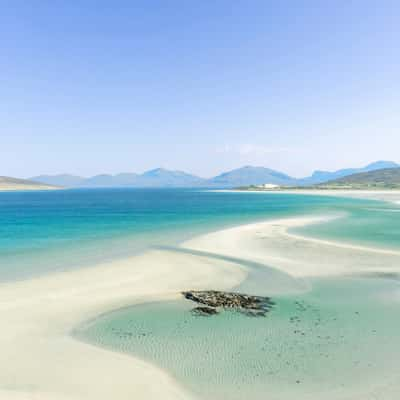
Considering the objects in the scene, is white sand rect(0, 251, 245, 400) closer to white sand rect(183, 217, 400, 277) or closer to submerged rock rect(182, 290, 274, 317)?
submerged rock rect(182, 290, 274, 317)

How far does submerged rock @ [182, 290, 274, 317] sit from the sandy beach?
5.76 ft

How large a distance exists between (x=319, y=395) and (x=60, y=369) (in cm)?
894

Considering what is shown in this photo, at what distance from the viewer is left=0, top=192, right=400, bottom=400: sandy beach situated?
9.58 metres

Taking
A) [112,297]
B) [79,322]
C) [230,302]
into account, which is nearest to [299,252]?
[230,302]

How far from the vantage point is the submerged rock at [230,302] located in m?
15.5

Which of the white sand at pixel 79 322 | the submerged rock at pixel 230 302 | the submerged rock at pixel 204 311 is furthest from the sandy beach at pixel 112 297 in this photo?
the submerged rock at pixel 204 311

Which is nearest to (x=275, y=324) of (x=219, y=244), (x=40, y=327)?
(x=40, y=327)

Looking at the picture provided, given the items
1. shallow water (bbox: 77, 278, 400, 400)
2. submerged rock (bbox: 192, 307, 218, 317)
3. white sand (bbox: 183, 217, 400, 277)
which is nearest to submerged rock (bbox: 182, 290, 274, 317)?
submerged rock (bbox: 192, 307, 218, 317)

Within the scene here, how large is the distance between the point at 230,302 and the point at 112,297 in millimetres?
7185

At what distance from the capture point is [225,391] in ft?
30.8

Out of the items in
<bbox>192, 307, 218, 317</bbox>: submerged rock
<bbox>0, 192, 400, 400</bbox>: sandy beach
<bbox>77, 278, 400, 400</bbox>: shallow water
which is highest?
<bbox>0, 192, 400, 400</bbox>: sandy beach

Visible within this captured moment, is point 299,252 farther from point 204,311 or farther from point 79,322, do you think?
point 79,322

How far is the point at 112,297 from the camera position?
1759cm

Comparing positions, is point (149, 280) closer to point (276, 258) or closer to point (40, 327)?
point (40, 327)
